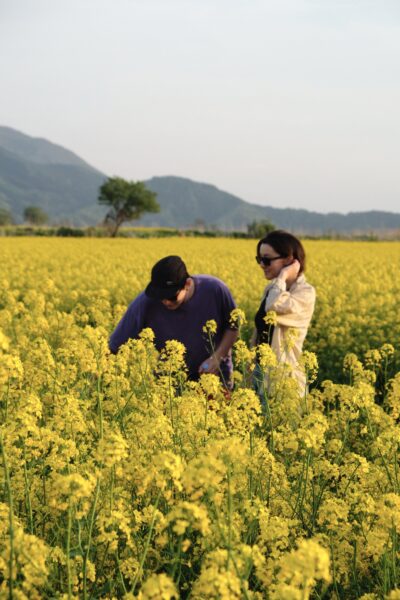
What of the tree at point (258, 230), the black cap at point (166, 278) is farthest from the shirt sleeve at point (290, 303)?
the tree at point (258, 230)

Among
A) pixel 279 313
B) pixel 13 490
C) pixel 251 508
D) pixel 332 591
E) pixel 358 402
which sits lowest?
pixel 332 591

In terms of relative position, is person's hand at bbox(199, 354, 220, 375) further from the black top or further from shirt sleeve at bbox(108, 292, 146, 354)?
shirt sleeve at bbox(108, 292, 146, 354)

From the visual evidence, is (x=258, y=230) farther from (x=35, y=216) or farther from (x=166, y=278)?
(x=35, y=216)

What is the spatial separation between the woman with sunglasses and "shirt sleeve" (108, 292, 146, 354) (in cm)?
87

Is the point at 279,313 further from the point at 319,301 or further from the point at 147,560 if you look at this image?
the point at 319,301

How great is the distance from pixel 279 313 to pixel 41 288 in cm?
712

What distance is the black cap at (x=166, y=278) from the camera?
13.1 ft

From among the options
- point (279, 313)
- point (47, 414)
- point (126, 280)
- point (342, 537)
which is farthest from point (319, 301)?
point (342, 537)

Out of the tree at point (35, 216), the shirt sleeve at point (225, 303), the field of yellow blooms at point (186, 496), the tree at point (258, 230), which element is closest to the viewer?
the field of yellow blooms at point (186, 496)

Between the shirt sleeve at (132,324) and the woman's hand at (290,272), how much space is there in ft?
3.45

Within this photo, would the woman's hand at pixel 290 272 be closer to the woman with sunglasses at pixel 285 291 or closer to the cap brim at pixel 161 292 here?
the woman with sunglasses at pixel 285 291

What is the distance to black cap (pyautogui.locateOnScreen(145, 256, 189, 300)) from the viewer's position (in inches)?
157

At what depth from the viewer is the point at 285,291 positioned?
4.02 m

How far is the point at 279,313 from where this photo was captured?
4.07 metres
